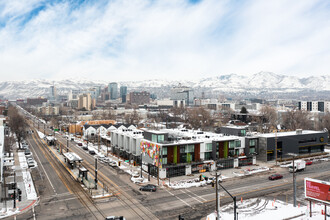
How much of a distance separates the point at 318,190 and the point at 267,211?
19.1ft

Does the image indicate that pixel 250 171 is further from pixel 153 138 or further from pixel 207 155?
pixel 153 138

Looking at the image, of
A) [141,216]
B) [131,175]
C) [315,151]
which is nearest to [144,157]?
[131,175]

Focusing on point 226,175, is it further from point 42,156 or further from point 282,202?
point 42,156

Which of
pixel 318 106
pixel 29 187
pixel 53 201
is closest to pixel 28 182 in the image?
pixel 29 187

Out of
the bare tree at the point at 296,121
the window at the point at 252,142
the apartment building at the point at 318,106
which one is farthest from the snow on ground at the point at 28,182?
the apartment building at the point at 318,106

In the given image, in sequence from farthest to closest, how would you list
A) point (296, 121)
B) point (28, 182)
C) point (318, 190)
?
point (296, 121) < point (28, 182) < point (318, 190)

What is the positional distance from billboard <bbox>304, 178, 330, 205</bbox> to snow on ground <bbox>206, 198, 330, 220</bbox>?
6.71 ft

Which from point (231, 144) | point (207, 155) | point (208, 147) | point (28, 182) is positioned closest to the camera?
point (28, 182)

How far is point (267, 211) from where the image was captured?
27938 millimetres

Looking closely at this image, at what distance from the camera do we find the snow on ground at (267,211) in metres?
26.5

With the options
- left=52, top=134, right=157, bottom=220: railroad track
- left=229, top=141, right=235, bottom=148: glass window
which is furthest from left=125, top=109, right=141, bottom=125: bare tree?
left=52, top=134, right=157, bottom=220: railroad track

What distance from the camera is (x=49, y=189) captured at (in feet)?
117

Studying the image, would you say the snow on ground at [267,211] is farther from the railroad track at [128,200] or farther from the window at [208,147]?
the window at [208,147]

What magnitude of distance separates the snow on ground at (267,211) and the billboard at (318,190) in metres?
2.05
